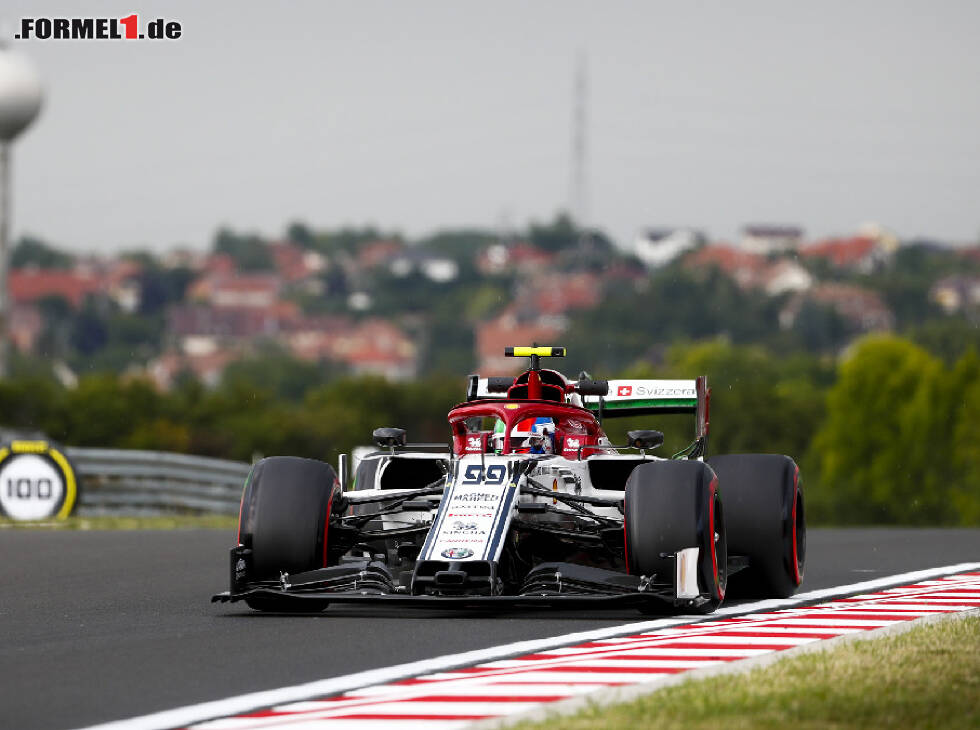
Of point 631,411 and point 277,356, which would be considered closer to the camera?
point 631,411

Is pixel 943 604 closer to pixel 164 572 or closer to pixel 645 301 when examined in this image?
pixel 164 572

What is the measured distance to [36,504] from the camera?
28203 mm

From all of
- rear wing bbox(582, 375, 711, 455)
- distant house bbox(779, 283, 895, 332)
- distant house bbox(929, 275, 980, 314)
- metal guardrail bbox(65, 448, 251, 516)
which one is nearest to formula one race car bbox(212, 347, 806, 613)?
rear wing bbox(582, 375, 711, 455)

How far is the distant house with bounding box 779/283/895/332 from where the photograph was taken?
141125 mm

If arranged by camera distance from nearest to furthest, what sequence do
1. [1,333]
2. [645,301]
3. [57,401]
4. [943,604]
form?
[943,604] < [1,333] < [57,401] < [645,301]

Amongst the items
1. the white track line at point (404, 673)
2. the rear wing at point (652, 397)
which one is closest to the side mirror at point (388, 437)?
the rear wing at point (652, 397)

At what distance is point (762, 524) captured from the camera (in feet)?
48.6

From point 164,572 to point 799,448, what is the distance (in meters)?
104

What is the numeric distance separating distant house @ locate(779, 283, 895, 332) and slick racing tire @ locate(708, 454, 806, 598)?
126 metres

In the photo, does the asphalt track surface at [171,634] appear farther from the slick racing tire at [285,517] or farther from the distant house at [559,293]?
the distant house at [559,293]

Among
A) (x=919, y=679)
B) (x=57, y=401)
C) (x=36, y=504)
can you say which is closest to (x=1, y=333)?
(x=57, y=401)

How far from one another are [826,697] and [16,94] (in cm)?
5857

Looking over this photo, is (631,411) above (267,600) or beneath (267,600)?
above

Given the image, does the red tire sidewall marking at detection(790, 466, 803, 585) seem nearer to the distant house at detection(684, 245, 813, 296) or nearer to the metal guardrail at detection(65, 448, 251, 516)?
the metal guardrail at detection(65, 448, 251, 516)
